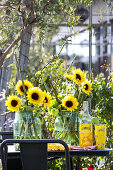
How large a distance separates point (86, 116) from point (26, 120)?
0.35 m

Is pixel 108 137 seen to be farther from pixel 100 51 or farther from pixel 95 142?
pixel 100 51

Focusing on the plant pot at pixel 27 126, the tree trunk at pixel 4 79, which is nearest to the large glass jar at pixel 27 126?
the plant pot at pixel 27 126

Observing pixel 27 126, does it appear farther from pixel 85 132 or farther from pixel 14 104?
pixel 85 132

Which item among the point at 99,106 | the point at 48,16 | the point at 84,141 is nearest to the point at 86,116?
the point at 84,141

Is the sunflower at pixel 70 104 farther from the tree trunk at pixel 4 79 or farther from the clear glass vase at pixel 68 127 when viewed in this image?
the tree trunk at pixel 4 79

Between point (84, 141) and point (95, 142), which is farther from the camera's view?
point (95, 142)

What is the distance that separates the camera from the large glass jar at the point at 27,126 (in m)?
2.00

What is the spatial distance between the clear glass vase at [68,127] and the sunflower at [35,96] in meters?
0.20

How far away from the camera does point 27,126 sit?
6.58 ft

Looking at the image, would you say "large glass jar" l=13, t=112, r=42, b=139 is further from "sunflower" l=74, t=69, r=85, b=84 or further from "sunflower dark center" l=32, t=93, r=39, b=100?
"sunflower" l=74, t=69, r=85, b=84

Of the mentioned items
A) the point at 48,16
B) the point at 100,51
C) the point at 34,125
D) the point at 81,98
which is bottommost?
the point at 34,125

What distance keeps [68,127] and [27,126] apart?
27 cm

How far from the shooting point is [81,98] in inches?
91.4

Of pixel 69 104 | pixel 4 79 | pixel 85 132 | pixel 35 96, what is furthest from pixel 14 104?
pixel 4 79
